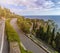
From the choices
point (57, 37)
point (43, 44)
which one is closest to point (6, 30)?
point (43, 44)

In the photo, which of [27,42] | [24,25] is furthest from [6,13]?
[27,42]

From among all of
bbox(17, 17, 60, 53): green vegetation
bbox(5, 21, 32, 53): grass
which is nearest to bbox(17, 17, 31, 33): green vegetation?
bbox(17, 17, 60, 53): green vegetation

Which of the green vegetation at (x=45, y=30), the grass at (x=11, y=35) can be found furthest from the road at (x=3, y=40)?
the green vegetation at (x=45, y=30)

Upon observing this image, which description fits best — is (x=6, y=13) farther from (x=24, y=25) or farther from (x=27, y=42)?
(x=27, y=42)

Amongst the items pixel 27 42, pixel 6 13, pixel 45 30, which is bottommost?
pixel 27 42

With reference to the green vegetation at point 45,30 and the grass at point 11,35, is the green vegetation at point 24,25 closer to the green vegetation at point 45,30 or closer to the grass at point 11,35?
the green vegetation at point 45,30

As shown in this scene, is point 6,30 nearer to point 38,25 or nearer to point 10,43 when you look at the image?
point 10,43

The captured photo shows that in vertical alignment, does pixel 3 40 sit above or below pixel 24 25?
below

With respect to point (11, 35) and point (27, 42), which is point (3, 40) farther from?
point (27, 42)

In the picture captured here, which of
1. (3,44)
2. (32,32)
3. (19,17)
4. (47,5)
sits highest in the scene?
(47,5)
